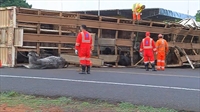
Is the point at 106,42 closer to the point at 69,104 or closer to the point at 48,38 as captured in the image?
the point at 48,38

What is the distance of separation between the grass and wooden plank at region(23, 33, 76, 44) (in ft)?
24.5

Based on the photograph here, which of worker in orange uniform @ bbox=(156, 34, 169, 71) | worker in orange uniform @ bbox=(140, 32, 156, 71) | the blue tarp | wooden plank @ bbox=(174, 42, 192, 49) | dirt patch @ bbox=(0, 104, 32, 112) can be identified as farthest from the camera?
the blue tarp

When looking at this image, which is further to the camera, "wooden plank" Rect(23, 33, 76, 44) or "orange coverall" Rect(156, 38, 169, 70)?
"orange coverall" Rect(156, 38, 169, 70)

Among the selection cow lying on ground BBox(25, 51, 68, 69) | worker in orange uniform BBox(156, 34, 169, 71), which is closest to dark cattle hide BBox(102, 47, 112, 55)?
worker in orange uniform BBox(156, 34, 169, 71)

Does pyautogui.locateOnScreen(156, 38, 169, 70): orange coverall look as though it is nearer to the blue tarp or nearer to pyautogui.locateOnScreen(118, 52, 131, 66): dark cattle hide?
pyautogui.locateOnScreen(118, 52, 131, 66): dark cattle hide

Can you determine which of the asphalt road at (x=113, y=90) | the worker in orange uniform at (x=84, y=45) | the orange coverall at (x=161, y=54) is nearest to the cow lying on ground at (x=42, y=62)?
the worker in orange uniform at (x=84, y=45)

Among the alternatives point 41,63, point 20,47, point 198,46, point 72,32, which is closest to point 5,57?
point 20,47

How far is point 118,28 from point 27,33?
15.1ft

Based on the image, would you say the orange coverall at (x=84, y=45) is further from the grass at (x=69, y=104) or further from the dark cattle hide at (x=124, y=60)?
the dark cattle hide at (x=124, y=60)

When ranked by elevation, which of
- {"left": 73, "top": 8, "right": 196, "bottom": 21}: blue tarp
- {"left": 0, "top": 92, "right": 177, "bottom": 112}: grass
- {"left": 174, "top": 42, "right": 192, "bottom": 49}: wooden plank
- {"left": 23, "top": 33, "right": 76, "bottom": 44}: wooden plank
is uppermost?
{"left": 73, "top": 8, "right": 196, "bottom": 21}: blue tarp

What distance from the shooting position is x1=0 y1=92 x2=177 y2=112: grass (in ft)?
21.4

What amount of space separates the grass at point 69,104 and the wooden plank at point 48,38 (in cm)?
747

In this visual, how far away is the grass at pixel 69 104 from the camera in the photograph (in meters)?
6.51

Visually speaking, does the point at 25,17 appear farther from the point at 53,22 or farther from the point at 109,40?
the point at 109,40
